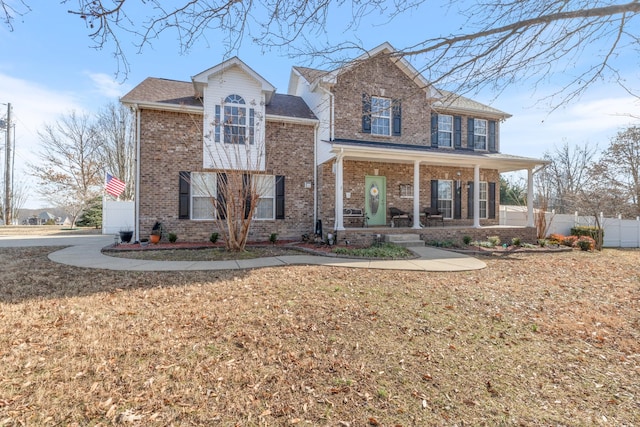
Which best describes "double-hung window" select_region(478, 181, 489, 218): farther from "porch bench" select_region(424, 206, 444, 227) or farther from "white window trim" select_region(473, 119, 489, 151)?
"porch bench" select_region(424, 206, 444, 227)

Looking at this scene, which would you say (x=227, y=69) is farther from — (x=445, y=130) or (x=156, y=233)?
(x=445, y=130)

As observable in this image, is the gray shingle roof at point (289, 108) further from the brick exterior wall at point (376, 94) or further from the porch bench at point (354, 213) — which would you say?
the porch bench at point (354, 213)

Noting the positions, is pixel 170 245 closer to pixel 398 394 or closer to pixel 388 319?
pixel 388 319

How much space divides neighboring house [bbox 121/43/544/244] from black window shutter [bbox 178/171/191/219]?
34 mm

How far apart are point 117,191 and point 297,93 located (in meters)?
10.5

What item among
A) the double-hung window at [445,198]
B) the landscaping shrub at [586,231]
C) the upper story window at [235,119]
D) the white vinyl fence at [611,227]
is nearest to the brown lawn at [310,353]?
the upper story window at [235,119]

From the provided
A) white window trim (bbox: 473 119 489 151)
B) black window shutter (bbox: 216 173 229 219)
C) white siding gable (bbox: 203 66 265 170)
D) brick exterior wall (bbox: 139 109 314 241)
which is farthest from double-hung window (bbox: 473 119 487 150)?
black window shutter (bbox: 216 173 229 219)

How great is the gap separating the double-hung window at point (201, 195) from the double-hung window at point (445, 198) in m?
9.97

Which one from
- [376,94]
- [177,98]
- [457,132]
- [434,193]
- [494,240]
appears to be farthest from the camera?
[457,132]

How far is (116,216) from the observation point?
17.1m

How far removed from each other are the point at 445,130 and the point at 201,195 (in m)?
11.1

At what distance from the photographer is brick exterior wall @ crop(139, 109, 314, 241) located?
1062 cm

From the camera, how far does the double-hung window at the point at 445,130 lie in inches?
553

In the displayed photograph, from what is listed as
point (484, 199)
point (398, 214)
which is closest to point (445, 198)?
point (484, 199)
